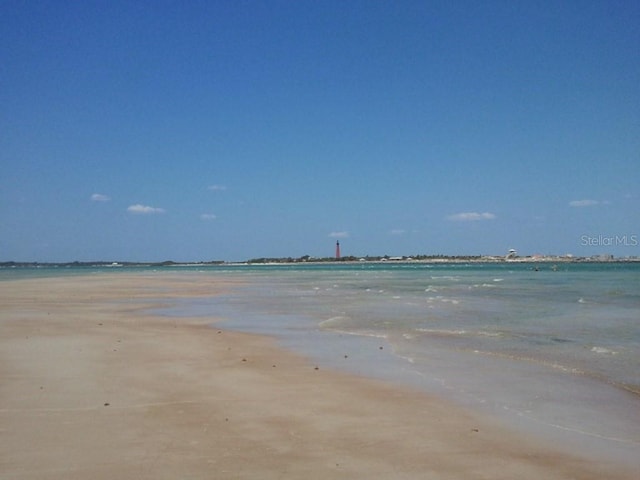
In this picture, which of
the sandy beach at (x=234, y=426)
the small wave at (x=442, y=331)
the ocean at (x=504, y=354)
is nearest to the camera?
the sandy beach at (x=234, y=426)

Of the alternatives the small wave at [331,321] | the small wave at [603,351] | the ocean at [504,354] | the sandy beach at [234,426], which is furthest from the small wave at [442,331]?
the sandy beach at [234,426]

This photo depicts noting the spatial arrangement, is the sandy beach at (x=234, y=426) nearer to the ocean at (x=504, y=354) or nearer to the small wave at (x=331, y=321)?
the ocean at (x=504, y=354)

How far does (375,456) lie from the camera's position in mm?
6031

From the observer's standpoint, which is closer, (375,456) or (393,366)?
(375,456)

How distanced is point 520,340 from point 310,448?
10.9 meters

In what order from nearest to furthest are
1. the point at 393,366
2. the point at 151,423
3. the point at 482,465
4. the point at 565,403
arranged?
the point at 482,465, the point at 151,423, the point at 565,403, the point at 393,366

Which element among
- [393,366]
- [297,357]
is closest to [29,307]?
[297,357]

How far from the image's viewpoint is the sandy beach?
5660 mm

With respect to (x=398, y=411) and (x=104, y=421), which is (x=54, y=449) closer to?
(x=104, y=421)

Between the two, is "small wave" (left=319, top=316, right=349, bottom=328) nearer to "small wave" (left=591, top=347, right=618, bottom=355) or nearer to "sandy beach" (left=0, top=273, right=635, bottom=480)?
"sandy beach" (left=0, top=273, right=635, bottom=480)

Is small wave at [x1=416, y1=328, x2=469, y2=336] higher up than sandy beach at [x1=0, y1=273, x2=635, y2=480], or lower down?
lower down

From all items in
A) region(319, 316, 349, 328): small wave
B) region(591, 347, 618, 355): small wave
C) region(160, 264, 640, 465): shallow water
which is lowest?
region(591, 347, 618, 355): small wave

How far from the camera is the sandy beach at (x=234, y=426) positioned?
18.6 feet

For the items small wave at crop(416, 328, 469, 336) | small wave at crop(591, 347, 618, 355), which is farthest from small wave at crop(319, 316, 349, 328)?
small wave at crop(591, 347, 618, 355)
